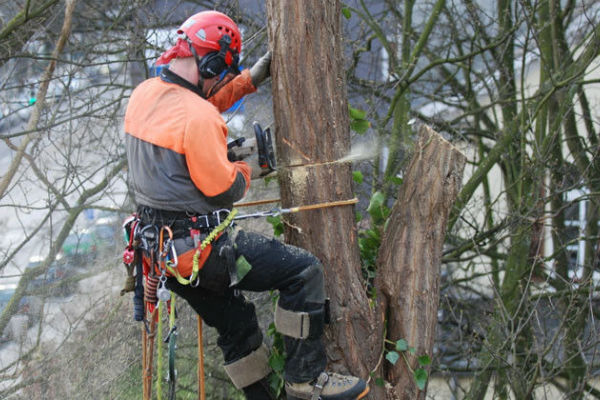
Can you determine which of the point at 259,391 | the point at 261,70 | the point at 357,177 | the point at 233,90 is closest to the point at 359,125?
the point at 357,177

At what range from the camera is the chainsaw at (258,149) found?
3270mm

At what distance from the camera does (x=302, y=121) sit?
3.41 m

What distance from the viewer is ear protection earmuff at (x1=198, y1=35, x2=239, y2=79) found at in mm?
3143

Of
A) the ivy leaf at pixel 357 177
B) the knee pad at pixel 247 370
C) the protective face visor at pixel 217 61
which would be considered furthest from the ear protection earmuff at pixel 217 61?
the knee pad at pixel 247 370

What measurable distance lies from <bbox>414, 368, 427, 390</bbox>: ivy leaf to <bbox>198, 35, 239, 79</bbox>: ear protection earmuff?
1982mm

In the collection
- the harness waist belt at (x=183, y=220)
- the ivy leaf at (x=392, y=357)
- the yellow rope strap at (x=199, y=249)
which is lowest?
the ivy leaf at (x=392, y=357)

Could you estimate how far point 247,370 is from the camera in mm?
3623

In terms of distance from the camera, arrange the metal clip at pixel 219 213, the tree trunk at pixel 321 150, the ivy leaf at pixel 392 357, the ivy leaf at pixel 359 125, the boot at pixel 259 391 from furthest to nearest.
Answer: the ivy leaf at pixel 359 125 → the boot at pixel 259 391 → the ivy leaf at pixel 392 357 → the tree trunk at pixel 321 150 → the metal clip at pixel 219 213

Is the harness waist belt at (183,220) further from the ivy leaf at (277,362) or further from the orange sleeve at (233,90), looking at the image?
the ivy leaf at (277,362)

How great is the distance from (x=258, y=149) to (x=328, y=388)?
4.30ft

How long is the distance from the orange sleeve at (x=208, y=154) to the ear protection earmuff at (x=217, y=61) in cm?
26

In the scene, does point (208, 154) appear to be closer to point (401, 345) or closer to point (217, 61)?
point (217, 61)

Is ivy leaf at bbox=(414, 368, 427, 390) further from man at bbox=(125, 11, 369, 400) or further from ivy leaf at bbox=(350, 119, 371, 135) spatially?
ivy leaf at bbox=(350, 119, 371, 135)

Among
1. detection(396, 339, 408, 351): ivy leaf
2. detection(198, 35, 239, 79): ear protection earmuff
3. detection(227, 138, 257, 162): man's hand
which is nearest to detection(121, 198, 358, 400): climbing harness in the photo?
detection(227, 138, 257, 162): man's hand
